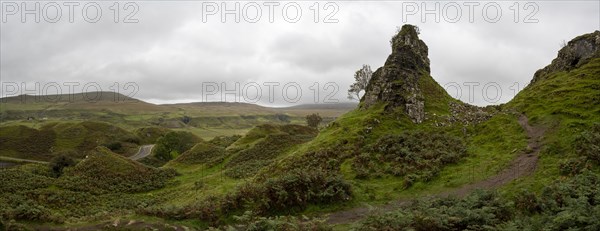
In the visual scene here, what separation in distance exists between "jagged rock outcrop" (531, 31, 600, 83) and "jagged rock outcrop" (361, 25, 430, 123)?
63.7 ft

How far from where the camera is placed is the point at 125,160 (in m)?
62.6

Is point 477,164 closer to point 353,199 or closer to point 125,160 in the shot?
point 353,199

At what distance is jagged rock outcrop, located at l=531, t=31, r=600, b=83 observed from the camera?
54.7 m

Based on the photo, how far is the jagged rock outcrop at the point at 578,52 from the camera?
179ft

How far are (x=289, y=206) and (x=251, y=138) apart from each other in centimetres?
5844

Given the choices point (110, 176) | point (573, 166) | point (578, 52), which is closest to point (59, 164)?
point (110, 176)

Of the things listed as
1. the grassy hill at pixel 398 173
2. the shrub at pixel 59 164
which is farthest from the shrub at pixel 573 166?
the shrub at pixel 59 164

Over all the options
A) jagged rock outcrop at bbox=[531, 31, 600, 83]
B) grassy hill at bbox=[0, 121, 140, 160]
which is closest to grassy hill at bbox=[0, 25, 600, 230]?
jagged rock outcrop at bbox=[531, 31, 600, 83]

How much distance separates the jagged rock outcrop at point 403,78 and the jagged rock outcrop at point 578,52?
63.7ft

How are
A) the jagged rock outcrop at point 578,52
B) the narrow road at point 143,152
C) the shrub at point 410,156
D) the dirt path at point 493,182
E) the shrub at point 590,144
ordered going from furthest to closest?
the narrow road at point 143,152
the jagged rock outcrop at point 578,52
the shrub at point 410,156
the shrub at point 590,144
the dirt path at point 493,182

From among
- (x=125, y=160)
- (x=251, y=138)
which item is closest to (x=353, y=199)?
(x=125, y=160)

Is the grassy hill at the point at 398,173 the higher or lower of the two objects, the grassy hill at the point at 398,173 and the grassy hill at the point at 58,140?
the higher

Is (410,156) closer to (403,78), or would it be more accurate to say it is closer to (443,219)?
(443,219)

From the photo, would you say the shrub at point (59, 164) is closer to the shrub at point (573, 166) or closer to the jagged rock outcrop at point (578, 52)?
the shrub at point (573, 166)
